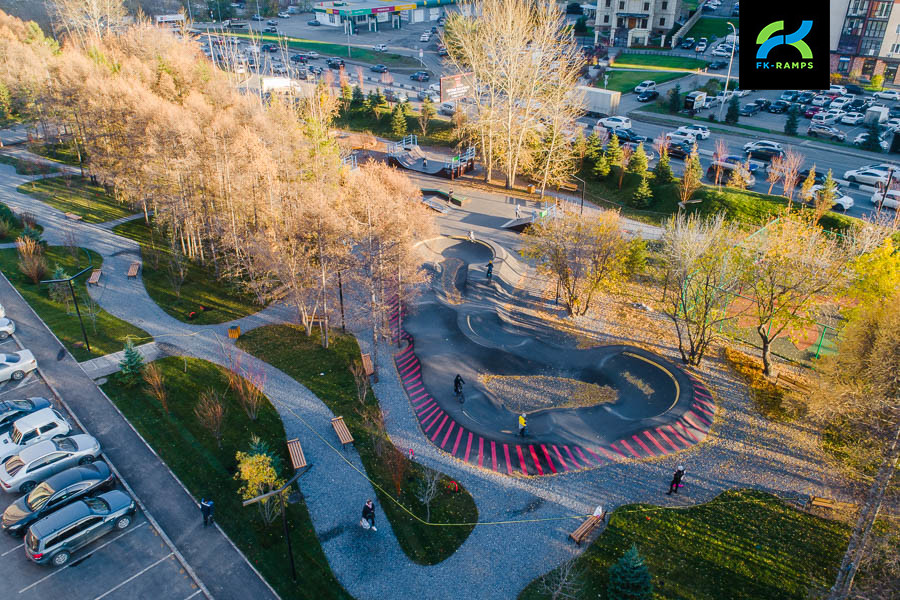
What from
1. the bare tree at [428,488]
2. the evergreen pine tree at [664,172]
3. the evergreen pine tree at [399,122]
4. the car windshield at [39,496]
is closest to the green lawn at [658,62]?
the evergreen pine tree at [399,122]

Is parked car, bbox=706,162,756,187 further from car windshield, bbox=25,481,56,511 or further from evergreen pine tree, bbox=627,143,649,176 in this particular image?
car windshield, bbox=25,481,56,511

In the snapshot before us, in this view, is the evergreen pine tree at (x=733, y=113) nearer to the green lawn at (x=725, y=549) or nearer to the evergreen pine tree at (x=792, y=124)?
the evergreen pine tree at (x=792, y=124)

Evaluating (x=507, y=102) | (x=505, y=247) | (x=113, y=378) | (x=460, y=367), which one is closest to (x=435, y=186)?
(x=507, y=102)

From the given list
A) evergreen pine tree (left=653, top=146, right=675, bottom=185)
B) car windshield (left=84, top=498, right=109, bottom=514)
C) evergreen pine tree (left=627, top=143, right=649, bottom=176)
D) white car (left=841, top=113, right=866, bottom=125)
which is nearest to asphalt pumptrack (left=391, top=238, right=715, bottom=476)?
car windshield (left=84, top=498, right=109, bottom=514)

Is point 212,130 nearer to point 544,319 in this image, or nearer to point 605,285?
point 544,319

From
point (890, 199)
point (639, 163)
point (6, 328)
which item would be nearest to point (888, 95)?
point (890, 199)

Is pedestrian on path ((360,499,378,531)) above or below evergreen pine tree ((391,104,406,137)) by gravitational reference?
below
